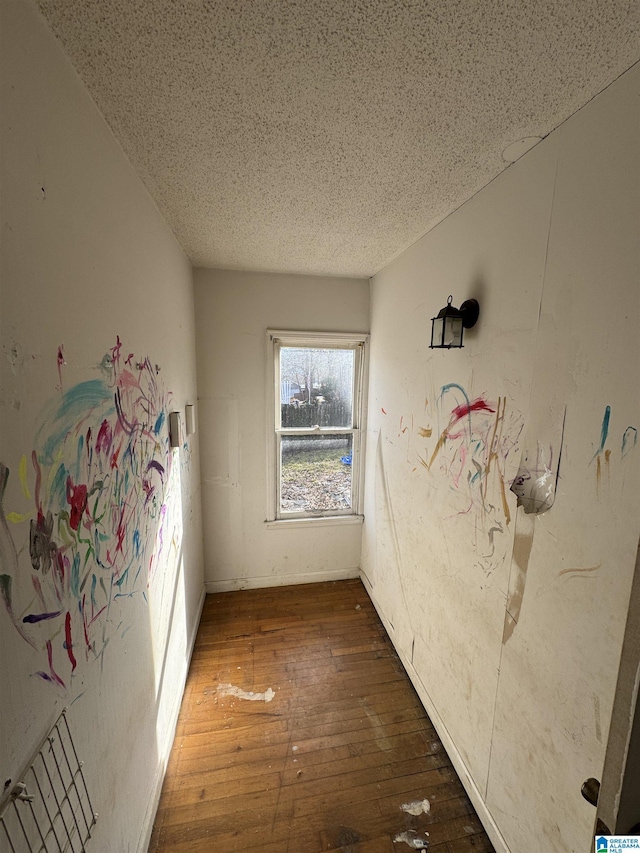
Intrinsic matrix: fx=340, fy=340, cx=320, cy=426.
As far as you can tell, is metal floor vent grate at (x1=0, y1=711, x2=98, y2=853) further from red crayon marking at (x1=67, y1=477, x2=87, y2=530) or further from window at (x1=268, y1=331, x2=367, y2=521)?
window at (x1=268, y1=331, x2=367, y2=521)

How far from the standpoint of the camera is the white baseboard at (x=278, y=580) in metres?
2.85

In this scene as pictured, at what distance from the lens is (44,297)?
739 millimetres

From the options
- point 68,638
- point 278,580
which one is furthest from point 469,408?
point 278,580

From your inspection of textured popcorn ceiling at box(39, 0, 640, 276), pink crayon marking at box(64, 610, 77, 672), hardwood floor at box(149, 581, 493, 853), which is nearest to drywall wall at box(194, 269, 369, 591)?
hardwood floor at box(149, 581, 493, 853)

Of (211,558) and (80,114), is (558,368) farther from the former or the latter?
(211,558)

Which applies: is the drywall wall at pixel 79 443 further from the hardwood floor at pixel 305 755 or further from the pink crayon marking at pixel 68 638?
the hardwood floor at pixel 305 755

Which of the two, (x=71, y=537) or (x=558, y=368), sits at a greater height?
(x=558, y=368)

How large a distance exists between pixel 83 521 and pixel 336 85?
4.39 ft

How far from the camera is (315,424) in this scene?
2.84 metres

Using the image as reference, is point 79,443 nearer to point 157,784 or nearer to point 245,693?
point 157,784

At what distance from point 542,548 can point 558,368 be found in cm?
58

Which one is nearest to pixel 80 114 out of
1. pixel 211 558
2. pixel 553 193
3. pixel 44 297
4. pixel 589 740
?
pixel 44 297

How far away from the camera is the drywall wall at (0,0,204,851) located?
25.7 inches

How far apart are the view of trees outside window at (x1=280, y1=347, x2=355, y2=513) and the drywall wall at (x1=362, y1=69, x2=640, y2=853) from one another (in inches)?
40.2
